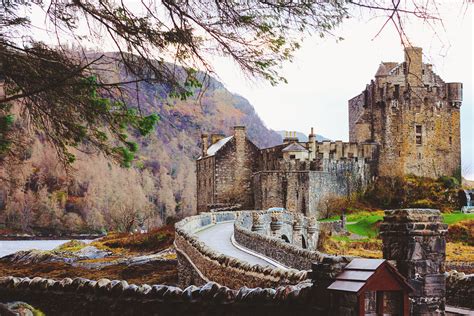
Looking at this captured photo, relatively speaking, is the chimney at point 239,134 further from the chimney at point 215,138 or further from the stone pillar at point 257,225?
the stone pillar at point 257,225

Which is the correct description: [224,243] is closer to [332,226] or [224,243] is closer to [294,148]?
[332,226]

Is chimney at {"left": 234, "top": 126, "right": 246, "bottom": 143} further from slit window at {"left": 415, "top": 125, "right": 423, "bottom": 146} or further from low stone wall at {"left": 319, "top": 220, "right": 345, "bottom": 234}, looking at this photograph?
slit window at {"left": 415, "top": 125, "right": 423, "bottom": 146}

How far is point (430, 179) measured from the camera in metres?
54.5

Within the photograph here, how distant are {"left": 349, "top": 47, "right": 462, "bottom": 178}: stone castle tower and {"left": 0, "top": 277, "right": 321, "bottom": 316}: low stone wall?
4503cm

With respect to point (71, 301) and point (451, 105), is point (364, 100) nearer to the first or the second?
point (451, 105)

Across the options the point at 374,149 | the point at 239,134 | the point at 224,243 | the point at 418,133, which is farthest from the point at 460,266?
the point at 239,134

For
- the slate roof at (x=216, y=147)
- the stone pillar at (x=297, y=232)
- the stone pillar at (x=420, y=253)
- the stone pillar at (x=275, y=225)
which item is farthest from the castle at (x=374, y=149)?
the stone pillar at (x=420, y=253)

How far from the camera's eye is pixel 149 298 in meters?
10.9

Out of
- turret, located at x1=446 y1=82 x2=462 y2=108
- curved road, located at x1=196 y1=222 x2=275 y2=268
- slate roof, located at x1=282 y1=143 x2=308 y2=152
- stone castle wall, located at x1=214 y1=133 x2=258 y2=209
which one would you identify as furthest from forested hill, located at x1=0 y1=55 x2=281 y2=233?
curved road, located at x1=196 y1=222 x2=275 y2=268

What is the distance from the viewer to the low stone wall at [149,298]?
9.41m

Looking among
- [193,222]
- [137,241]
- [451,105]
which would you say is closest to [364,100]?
[451,105]

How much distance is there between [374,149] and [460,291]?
146 feet

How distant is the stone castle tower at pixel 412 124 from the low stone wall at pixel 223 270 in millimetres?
32248

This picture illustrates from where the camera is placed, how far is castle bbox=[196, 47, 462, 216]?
5316 cm
